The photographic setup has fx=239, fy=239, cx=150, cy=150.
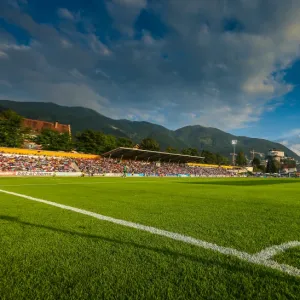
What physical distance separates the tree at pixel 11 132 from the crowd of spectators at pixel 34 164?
1851 cm

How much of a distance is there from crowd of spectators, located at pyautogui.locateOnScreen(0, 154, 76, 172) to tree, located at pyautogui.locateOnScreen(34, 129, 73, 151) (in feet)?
66.7

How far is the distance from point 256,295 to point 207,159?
5661 inches

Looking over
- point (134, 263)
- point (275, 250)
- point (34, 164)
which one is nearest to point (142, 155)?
point (34, 164)

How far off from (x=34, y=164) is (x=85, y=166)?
1083 cm

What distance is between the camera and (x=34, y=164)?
4875 cm

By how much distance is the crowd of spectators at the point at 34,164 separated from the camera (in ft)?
146

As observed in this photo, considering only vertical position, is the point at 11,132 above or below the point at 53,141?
above

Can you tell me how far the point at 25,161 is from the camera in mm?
48469

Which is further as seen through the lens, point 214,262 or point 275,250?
point 275,250

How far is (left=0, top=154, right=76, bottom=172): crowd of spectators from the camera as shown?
4447 cm

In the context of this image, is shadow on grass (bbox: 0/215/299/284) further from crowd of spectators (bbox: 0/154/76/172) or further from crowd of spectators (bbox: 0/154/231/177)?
crowd of spectators (bbox: 0/154/76/172)

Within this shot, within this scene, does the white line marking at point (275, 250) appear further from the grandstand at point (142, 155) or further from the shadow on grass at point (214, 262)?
the grandstand at point (142, 155)

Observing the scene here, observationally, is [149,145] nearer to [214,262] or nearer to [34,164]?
[34,164]

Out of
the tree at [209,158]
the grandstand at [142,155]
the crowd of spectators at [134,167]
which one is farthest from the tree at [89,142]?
the tree at [209,158]
